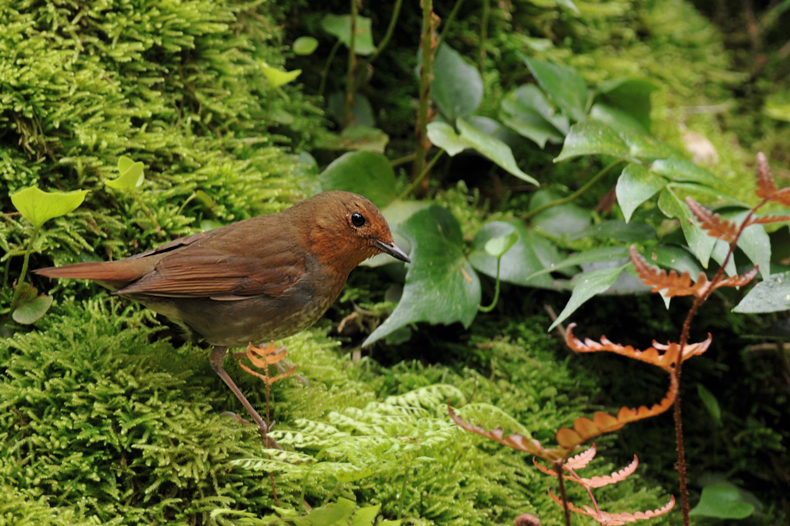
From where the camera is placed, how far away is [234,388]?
252 cm

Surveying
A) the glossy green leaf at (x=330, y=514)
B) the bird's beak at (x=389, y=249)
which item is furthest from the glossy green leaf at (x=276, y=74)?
the glossy green leaf at (x=330, y=514)

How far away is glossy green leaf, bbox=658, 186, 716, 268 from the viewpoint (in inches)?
111

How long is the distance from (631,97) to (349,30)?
183cm

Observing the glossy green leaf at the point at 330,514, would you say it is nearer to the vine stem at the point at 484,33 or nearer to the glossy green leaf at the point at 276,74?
the glossy green leaf at the point at 276,74

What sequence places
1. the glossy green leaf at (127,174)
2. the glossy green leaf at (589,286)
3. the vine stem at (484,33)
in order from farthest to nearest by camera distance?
the vine stem at (484,33)
the glossy green leaf at (589,286)
the glossy green leaf at (127,174)

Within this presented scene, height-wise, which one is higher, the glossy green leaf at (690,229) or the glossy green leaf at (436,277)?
the glossy green leaf at (690,229)

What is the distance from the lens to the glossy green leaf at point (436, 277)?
313 cm

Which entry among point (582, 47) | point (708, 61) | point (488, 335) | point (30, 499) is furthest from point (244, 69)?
point (708, 61)

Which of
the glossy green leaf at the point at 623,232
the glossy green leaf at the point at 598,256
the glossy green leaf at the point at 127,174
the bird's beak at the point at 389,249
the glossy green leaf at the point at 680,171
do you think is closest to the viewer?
Result: the glossy green leaf at the point at 127,174

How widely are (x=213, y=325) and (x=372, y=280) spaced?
1.24m

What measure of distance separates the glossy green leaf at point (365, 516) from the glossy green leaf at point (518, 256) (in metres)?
1.65

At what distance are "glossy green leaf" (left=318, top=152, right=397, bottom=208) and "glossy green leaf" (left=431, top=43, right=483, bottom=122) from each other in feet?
1.93

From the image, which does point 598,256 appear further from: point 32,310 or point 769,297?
point 32,310

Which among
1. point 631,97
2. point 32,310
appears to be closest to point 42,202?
point 32,310
